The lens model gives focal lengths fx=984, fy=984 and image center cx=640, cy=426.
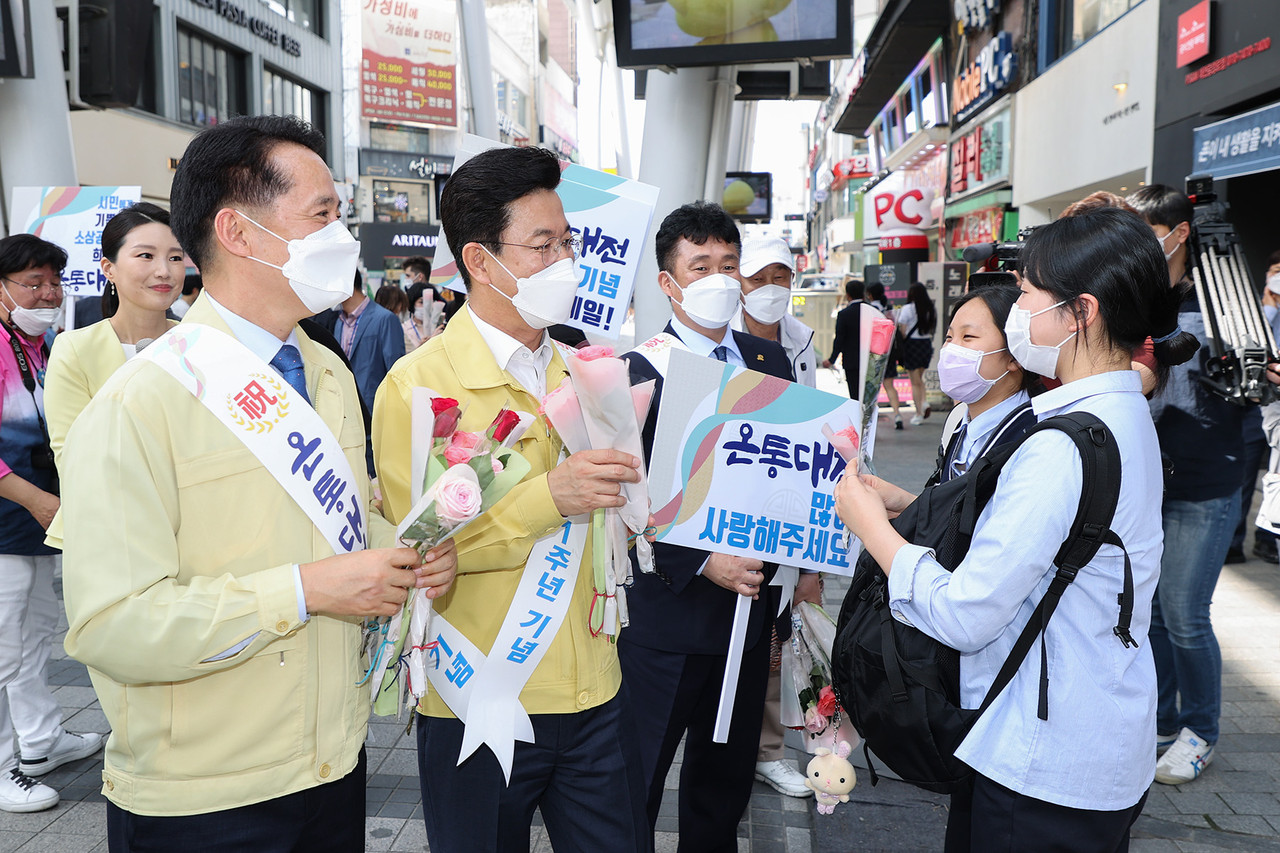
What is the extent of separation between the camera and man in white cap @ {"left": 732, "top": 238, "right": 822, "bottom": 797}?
13.3 ft

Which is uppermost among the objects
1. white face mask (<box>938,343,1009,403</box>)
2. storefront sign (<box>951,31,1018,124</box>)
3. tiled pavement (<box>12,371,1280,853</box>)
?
storefront sign (<box>951,31,1018,124</box>)

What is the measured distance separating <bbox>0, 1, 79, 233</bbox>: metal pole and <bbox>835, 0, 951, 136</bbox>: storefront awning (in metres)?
14.6

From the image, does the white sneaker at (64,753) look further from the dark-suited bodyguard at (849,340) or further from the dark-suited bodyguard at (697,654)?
the dark-suited bodyguard at (849,340)

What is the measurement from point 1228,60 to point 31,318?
9.49m

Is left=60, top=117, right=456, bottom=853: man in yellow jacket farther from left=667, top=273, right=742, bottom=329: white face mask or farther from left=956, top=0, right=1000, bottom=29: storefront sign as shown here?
left=956, top=0, right=1000, bottom=29: storefront sign

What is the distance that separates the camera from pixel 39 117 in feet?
27.1

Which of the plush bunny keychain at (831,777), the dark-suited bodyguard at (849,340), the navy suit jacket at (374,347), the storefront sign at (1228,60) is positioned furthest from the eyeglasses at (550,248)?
the storefront sign at (1228,60)

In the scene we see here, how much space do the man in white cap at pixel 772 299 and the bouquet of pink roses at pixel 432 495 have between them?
281 centimetres

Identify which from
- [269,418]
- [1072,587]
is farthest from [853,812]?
[269,418]

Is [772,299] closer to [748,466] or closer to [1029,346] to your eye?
[748,466]

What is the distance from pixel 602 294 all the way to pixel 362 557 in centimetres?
234

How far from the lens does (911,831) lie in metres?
3.62

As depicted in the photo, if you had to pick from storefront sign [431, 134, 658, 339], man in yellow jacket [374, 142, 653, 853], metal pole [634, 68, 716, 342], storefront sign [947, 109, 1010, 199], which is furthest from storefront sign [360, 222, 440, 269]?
man in yellow jacket [374, 142, 653, 853]

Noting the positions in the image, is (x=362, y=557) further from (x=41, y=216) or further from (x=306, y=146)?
(x=41, y=216)
